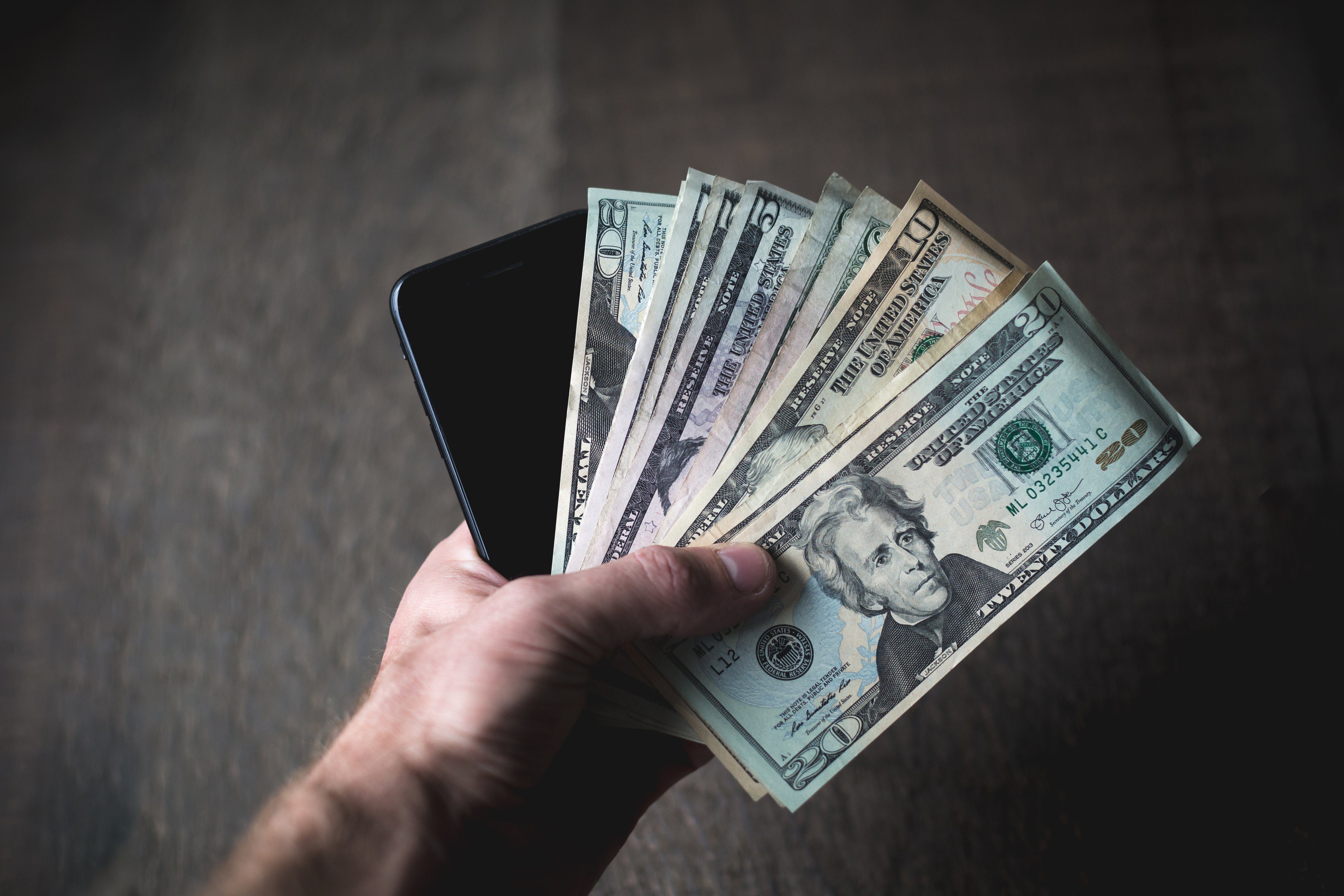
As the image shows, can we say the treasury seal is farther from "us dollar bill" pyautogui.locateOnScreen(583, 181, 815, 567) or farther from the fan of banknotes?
"us dollar bill" pyautogui.locateOnScreen(583, 181, 815, 567)

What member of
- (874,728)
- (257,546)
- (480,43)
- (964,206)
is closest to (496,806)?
(874,728)

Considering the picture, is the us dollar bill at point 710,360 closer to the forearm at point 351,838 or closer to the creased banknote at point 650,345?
the creased banknote at point 650,345

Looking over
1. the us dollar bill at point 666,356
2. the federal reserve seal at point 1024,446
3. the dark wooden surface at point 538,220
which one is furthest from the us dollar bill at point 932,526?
the dark wooden surface at point 538,220

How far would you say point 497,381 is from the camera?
0.68m

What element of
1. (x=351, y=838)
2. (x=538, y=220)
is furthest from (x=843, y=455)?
(x=538, y=220)

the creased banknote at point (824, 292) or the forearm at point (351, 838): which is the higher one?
the creased banknote at point (824, 292)


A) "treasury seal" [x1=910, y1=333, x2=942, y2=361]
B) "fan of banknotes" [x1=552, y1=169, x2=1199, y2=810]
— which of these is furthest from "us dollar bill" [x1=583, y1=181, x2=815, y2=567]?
"treasury seal" [x1=910, y1=333, x2=942, y2=361]

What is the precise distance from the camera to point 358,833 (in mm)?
532

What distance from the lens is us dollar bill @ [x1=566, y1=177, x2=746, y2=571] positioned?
65cm

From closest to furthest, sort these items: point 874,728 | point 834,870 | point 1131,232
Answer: point 874,728
point 834,870
point 1131,232

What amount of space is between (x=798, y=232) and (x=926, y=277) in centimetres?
11

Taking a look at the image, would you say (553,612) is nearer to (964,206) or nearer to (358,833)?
(358,833)

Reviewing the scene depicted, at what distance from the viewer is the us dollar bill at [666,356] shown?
647 millimetres

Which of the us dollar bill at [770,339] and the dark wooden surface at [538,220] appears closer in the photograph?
the us dollar bill at [770,339]
